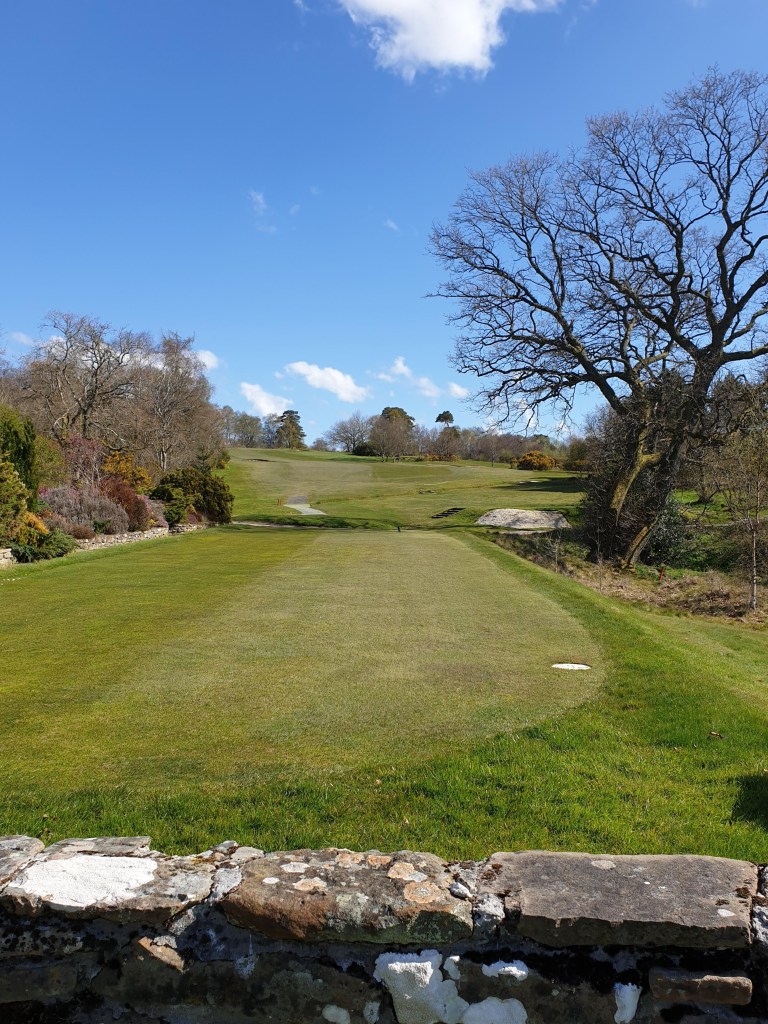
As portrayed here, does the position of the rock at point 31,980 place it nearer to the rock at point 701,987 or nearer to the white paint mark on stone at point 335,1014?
the white paint mark on stone at point 335,1014

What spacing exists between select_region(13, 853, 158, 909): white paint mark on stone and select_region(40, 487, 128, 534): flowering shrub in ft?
73.3

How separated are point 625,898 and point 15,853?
2.54 meters

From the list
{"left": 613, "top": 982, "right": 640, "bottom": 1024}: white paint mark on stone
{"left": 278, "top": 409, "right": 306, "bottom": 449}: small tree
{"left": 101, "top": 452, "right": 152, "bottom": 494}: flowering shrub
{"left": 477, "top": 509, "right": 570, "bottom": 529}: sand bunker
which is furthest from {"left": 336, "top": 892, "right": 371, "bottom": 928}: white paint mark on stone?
{"left": 278, "top": 409, "right": 306, "bottom": 449}: small tree

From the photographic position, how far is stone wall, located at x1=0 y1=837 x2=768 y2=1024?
2.40 m

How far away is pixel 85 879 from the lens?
2.64m

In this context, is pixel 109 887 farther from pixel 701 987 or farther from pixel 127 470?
pixel 127 470

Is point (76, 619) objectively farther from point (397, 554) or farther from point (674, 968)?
point (397, 554)

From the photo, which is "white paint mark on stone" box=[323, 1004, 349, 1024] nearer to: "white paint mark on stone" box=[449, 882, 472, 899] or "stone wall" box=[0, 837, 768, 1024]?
"stone wall" box=[0, 837, 768, 1024]

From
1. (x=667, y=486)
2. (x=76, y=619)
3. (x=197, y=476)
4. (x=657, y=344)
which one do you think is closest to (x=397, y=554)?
(x=667, y=486)

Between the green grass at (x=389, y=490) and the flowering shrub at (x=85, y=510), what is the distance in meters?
14.3

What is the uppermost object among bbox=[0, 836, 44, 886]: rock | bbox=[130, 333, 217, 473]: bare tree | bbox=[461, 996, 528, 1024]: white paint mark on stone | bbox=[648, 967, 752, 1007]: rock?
bbox=[130, 333, 217, 473]: bare tree

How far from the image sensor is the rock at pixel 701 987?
7.72 feet

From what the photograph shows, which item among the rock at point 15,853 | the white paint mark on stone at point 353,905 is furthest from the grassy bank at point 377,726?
the white paint mark on stone at point 353,905

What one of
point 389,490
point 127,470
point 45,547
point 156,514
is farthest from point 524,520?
point 389,490
